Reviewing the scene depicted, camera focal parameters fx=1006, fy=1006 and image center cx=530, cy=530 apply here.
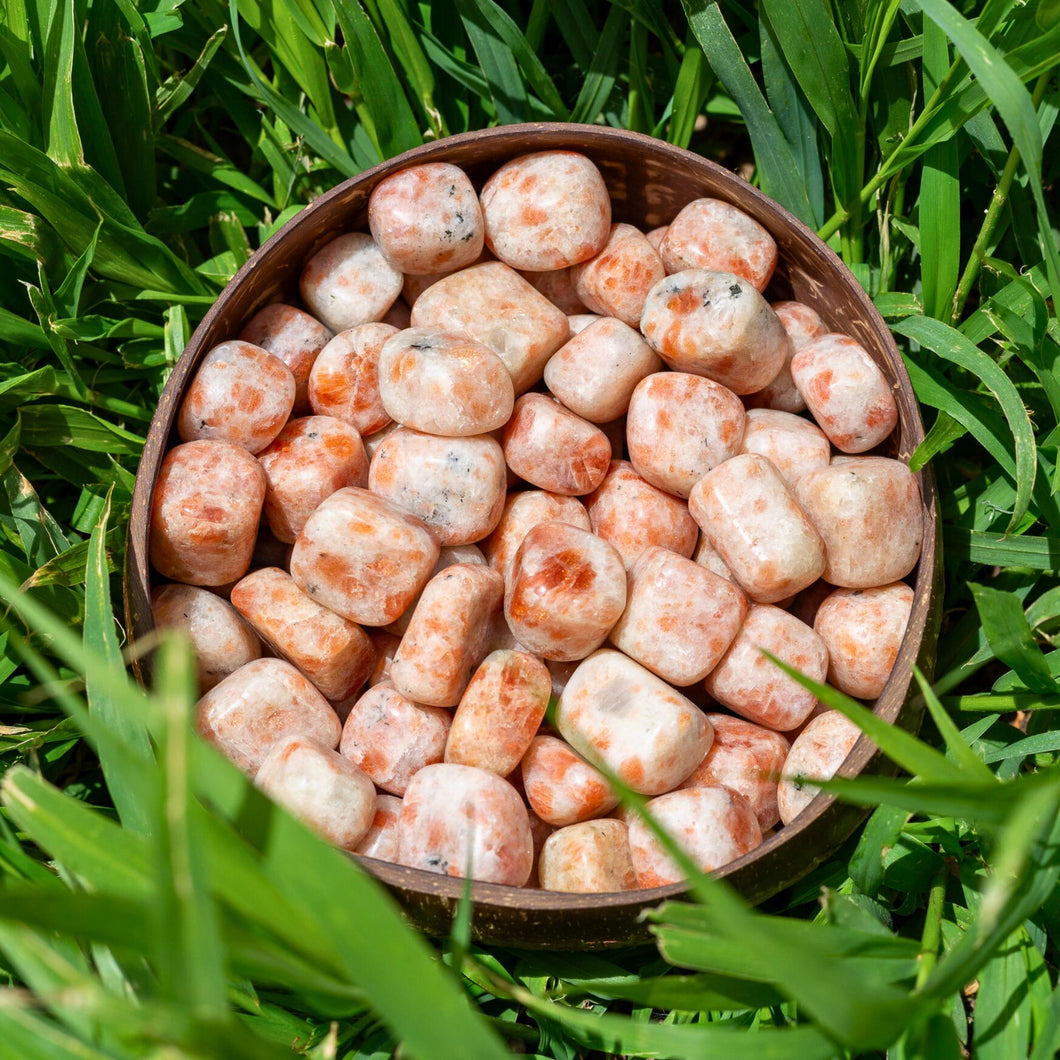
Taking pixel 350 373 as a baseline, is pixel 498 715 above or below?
below

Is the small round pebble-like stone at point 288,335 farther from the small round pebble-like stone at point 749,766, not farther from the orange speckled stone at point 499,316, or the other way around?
the small round pebble-like stone at point 749,766

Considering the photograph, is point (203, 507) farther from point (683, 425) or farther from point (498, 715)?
point (683, 425)

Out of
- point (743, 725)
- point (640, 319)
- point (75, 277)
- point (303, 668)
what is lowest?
point (743, 725)

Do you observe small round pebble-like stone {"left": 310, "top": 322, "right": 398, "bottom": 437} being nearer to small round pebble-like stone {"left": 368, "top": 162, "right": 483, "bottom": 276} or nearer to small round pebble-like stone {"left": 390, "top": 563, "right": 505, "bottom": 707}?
small round pebble-like stone {"left": 368, "top": 162, "right": 483, "bottom": 276}

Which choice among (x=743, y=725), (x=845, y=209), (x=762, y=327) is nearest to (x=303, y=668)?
(x=743, y=725)

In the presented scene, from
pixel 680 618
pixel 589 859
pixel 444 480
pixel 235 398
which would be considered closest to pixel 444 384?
pixel 444 480

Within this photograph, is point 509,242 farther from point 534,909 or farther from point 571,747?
point 534,909

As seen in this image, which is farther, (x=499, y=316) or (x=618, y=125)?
(x=618, y=125)
